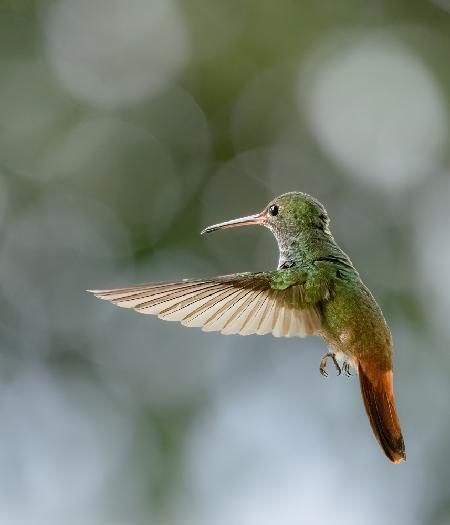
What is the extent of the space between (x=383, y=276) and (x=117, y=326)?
197 cm

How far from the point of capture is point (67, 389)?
646 cm

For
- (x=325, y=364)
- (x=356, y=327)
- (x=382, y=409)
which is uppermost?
(x=356, y=327)

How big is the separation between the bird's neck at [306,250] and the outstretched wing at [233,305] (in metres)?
0.08

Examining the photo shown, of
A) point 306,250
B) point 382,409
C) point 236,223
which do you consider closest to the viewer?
point 382,409

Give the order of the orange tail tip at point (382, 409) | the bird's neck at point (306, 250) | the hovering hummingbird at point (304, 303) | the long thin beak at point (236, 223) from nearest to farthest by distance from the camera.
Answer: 1. the orange tail tip at point (382, 409)
2. the hovering hummingbird at point (304, 303)
3. the long thin beak at point (236, 223)
4. the bird's neck at point (306, 250)

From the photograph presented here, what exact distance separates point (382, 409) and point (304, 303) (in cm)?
32

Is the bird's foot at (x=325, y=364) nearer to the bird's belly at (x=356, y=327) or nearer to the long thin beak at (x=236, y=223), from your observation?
the bird's belly at (x=356, y=327)

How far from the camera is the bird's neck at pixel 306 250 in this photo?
2042 mm

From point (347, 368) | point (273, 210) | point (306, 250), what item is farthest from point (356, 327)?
point (273, 210)

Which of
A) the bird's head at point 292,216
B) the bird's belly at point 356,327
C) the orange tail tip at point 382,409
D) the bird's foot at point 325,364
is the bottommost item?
the orange tail tip at point 382,409

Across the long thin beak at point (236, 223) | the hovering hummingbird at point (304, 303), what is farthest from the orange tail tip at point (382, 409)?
the long thin beak at point (236, 223)

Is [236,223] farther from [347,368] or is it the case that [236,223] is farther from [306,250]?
[347,368]

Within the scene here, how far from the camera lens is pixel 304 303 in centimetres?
198

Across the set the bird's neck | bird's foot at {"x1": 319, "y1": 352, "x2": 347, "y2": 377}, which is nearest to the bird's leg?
bird's foot at {"x1": 319, "y1": 352, "x2": 347, "y2": 377}
